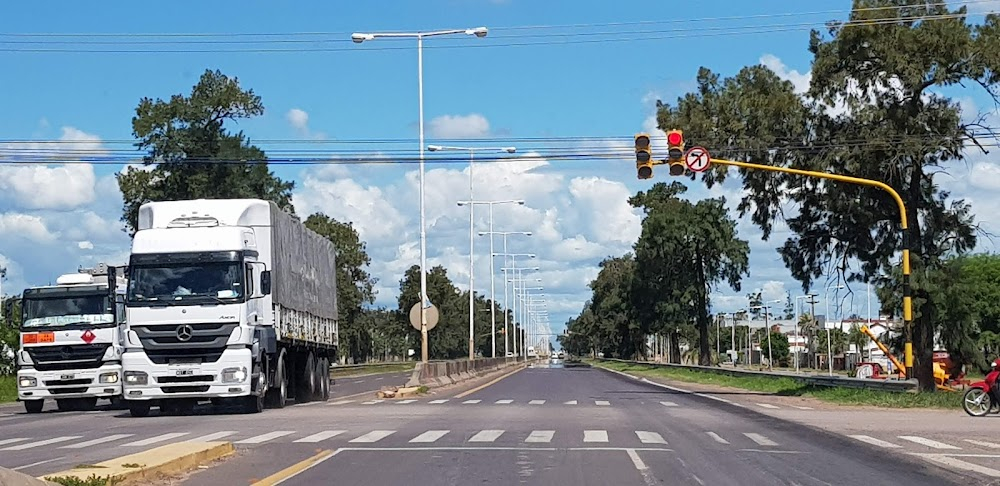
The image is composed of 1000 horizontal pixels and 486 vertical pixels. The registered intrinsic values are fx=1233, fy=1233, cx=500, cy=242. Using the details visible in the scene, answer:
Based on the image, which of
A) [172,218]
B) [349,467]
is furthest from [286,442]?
[172,218]

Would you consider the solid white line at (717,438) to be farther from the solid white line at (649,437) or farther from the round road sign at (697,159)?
the round road sign at (697,159)

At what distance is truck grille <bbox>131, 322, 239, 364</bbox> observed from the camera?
26812 millimetres

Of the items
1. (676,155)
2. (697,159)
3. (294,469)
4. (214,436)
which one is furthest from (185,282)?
(294,469)

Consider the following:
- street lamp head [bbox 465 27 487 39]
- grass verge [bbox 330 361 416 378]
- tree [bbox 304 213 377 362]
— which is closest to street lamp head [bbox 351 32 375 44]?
street lamp head [bbox 465 27 487 39]

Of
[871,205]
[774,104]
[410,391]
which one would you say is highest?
[774,104]

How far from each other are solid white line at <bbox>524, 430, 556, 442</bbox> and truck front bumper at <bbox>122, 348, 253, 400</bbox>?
325 inches

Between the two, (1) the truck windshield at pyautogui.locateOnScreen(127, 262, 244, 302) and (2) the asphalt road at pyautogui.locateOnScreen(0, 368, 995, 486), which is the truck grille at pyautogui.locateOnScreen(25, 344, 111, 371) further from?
(1) the truck windshield at pyautogui.locateOnScreen(127, 262, 244, 302)

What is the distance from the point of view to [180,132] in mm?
69250

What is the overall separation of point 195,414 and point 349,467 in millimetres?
15172

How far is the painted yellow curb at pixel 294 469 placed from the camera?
13695 mm

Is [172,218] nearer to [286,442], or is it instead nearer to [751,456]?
[286,442]

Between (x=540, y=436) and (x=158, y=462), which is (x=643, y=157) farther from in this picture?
(x=158, y=462)

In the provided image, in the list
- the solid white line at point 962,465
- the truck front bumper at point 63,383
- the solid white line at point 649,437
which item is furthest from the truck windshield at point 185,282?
the solid white line at point 962,465

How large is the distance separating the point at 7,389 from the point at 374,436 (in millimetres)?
32069
